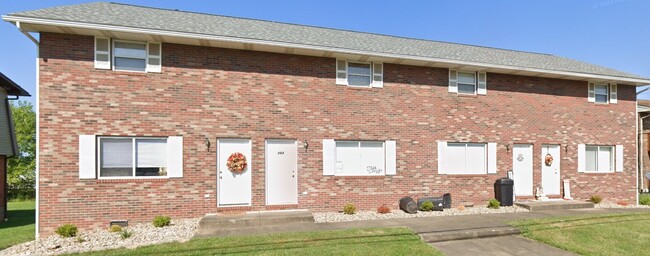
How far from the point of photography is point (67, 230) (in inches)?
284

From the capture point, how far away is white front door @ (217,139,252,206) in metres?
8.80

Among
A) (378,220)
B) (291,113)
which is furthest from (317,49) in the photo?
(378,220)

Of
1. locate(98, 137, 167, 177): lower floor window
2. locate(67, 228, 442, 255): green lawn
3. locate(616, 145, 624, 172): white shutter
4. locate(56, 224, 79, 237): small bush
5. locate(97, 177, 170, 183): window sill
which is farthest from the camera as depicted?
locate(616, 145, 624, 172): white shutter

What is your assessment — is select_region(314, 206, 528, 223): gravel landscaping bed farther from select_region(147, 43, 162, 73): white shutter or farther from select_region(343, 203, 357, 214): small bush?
select_region(147, 43, 162, 73): white shutter

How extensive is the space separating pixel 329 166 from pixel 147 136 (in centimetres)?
515

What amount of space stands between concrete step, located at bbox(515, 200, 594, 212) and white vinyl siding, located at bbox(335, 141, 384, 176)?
15.5 feet

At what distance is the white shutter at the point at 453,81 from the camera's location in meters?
10.8

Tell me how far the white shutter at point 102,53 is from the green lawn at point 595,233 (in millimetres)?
Answer: 11323

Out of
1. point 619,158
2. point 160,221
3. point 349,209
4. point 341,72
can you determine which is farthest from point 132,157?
point 619,158

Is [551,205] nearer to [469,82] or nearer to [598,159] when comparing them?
[598,159]

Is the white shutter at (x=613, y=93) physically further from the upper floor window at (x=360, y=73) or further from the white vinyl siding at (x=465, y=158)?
the upper floor window at (x=360, y=73)

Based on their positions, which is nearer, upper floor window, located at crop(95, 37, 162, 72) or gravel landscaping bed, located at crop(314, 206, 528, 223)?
upper floor window, located at crop(95, 37, 162, 72)

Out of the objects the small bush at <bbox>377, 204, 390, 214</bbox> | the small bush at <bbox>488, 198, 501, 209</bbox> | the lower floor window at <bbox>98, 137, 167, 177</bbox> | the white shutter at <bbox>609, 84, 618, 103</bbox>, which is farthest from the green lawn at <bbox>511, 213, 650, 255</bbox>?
the lower floor window at <bbox>98, 137, 167, 177</bbox>

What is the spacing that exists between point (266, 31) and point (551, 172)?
11.7 metres
